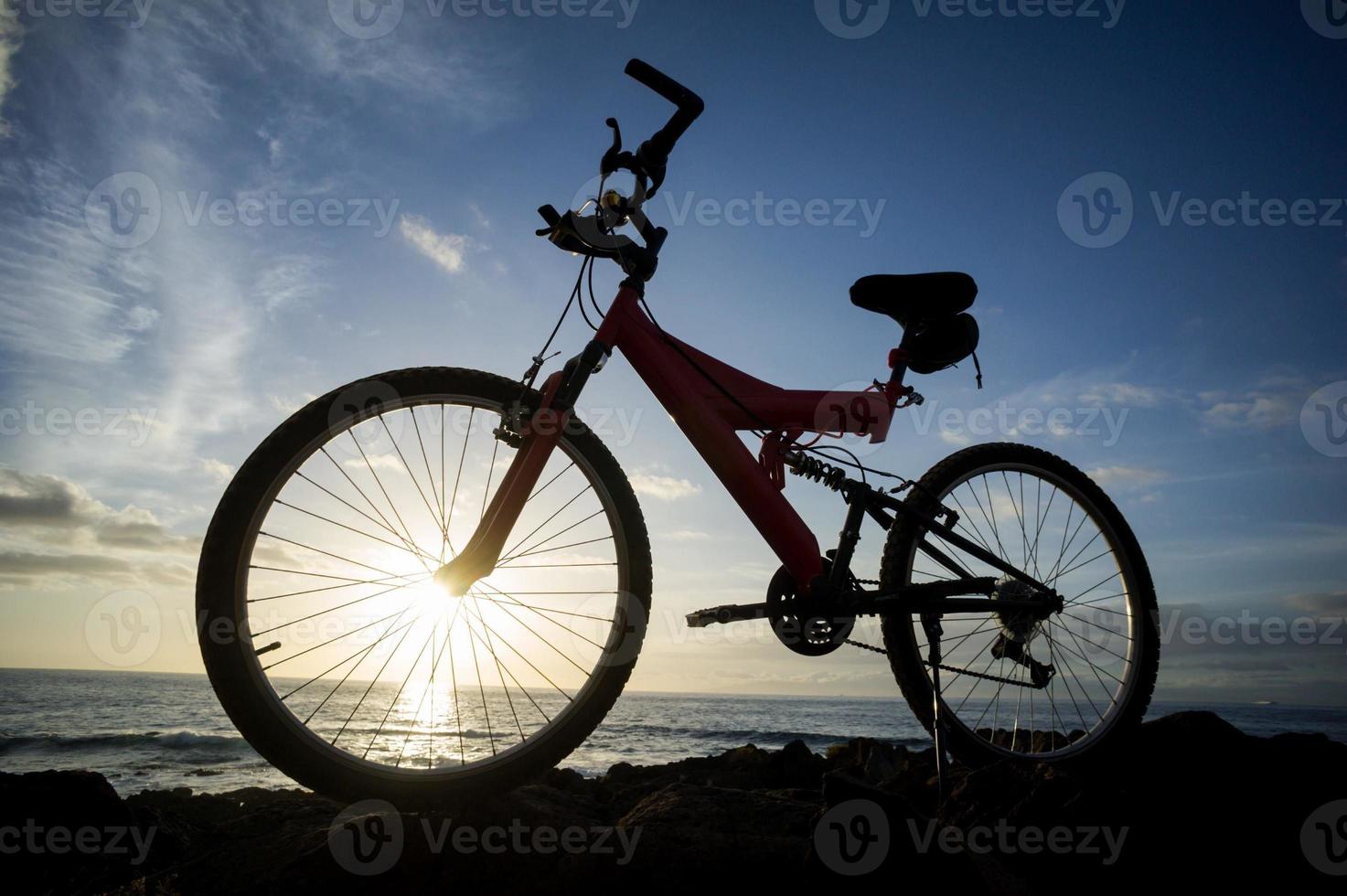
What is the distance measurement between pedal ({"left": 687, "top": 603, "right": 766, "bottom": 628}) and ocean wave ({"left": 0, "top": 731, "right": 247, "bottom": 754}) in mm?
21757

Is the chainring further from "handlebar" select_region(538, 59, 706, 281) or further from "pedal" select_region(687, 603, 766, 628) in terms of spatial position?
"handlebar" select_region(538, 59, 706, 281)

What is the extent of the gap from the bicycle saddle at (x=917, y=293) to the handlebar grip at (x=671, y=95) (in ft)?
3.78

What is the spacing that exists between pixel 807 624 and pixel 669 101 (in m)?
2.38

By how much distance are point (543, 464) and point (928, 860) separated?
1.87 m

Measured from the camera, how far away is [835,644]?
2.87 m

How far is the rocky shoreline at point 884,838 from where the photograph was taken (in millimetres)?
1878

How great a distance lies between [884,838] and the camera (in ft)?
5.98

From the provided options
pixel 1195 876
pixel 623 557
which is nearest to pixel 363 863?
pixel 623 557

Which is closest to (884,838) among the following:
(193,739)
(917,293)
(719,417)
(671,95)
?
(719,417)

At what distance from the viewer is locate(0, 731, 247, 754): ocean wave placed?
1909 centimetres

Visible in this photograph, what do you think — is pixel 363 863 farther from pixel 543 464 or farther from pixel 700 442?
pixel 700 442

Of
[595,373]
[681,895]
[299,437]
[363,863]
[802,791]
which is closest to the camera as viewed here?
[681,895]

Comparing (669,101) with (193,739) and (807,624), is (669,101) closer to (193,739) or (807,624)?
(807,624)

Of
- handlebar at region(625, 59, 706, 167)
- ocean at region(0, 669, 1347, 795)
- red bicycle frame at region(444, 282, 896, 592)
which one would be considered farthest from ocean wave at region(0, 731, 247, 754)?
handlebar at region(625, 59, 706, 167)
